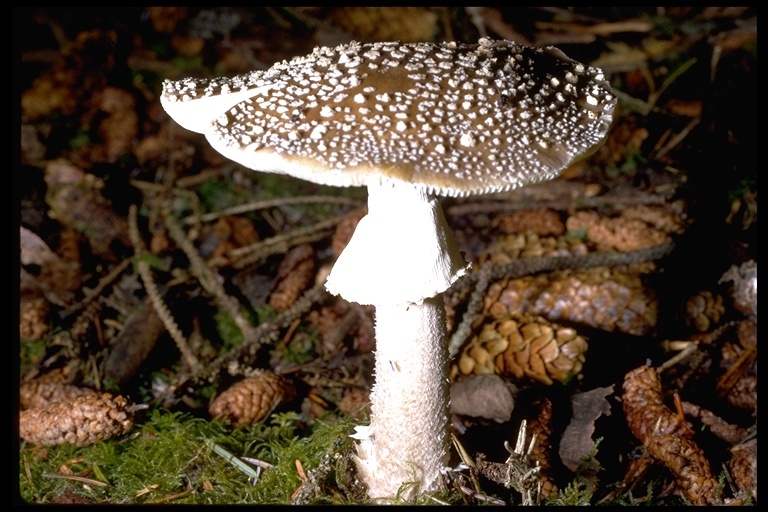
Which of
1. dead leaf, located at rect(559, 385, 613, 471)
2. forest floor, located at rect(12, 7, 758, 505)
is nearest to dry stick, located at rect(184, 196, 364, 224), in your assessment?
forest floor, located at rect(12, 7, 758, 505)

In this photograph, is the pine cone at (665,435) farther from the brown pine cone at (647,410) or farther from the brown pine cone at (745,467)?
the brown pine cone at (745,467)

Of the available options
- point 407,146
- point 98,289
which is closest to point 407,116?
point 407,146

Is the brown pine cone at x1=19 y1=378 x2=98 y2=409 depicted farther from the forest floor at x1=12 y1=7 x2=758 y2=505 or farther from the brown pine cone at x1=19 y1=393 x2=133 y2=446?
the brown pine cone at x1=19 y1=393 x2=133 y2=446

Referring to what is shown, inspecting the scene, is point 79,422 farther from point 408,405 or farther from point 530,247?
point 530,247

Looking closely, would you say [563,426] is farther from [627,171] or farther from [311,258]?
[627,171]

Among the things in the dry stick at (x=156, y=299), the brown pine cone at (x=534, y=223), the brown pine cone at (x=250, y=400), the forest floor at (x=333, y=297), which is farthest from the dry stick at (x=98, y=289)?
the brown pine cone at (x=534, y=223)

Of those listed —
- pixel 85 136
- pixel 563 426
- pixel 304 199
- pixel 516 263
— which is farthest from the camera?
pixel 85 136

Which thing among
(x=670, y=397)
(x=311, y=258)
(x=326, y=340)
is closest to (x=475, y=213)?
(x=311, y=258)
